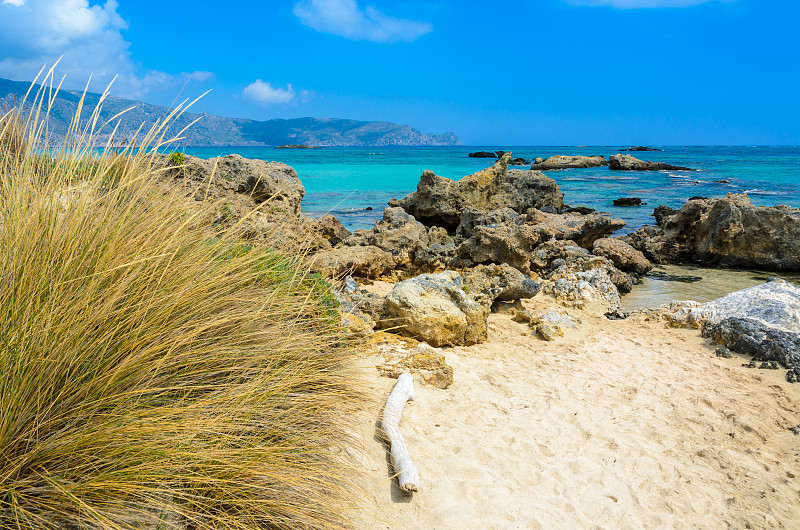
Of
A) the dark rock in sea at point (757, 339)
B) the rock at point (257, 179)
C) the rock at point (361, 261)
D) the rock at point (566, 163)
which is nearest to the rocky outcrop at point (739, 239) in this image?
the dark rock in sea at point (757, 339)

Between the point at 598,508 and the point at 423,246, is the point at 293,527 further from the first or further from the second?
the point at 423,246

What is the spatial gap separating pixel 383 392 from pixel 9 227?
2783 millimetres

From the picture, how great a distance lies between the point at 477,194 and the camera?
16844 mm

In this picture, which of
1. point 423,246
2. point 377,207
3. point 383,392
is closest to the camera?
point 383,392

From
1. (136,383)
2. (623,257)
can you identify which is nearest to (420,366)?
(136,383)

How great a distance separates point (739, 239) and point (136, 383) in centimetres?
1343

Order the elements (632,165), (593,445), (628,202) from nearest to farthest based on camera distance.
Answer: (593,445) < (628,202) < (632,165)

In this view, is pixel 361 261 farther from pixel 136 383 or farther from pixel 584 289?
pixel 136 383

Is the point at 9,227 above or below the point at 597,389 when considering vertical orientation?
above

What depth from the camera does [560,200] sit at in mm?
19469

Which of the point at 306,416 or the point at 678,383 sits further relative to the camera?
the point at 678,383

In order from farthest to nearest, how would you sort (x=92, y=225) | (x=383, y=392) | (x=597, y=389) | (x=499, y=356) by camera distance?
(x=499, y=356)
(x=597, y=389)
(x=383, y=392)
(x=92, y=225)

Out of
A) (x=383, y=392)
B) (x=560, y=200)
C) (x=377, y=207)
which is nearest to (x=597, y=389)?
(x=383, y=392)

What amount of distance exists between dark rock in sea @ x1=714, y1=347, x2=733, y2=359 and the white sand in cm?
9
